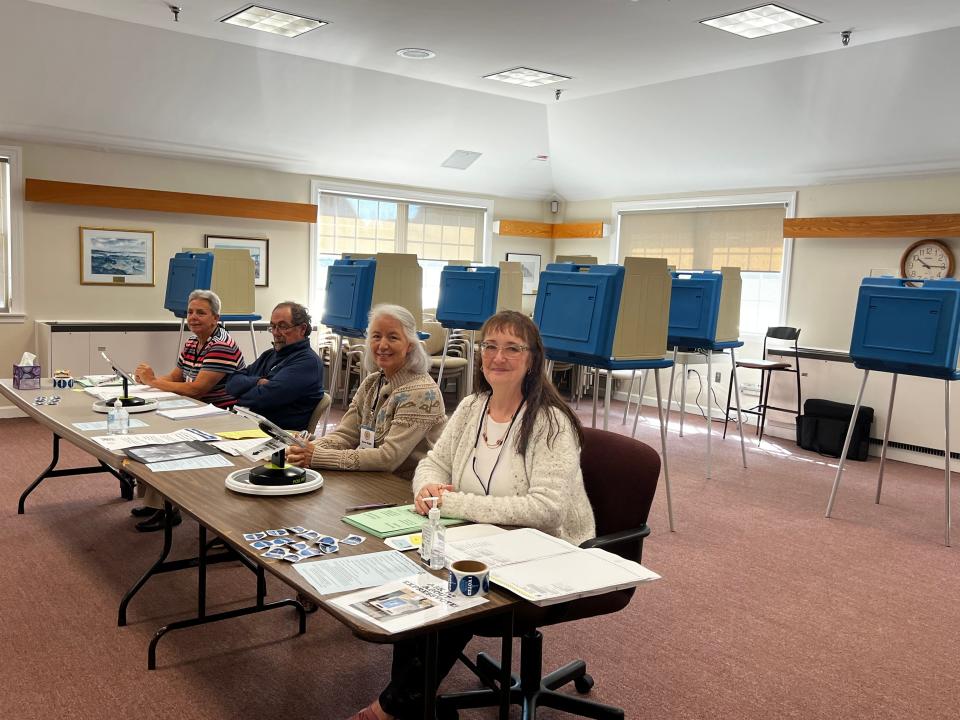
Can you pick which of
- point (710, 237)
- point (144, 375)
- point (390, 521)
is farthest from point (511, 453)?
point (710, 237)

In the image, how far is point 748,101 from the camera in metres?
7.23

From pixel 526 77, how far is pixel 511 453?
576 centimetres

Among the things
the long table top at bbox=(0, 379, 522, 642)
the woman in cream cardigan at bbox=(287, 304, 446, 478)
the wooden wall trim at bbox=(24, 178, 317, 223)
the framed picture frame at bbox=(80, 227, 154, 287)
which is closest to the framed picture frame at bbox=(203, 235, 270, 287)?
the wooden wall trim at bbox=(24, 178, 317, 223)

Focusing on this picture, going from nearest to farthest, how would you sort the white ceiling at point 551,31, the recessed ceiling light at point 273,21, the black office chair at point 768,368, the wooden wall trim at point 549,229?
1. the white ceiling at point 551,31
2. the recessed ceiling light at point 273,21
3. the black office chair at point 768,368
4. the wooden wall trim at point 549,229

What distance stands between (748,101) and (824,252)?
163 centimetres

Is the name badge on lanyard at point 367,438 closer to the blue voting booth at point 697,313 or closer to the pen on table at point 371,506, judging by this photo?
the pen on table at point 371,506

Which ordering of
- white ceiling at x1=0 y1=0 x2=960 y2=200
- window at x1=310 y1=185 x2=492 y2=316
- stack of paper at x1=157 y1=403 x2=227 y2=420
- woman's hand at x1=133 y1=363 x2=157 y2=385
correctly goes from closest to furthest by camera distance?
stack of paper at x1=157 y1=403 x2=227 y2=420 → woman's hand at x1=133 y1=363 x2=157 y2=385 → white ceiling at x1=0 y1=0 x2=960 y2=200 → window at x1=310 y1=185 x2=492 y2=316

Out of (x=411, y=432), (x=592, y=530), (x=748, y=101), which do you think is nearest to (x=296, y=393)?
(x=411, y=432)

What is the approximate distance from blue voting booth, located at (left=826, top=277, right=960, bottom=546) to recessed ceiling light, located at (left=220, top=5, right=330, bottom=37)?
430cm

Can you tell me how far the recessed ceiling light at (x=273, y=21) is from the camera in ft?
19.4

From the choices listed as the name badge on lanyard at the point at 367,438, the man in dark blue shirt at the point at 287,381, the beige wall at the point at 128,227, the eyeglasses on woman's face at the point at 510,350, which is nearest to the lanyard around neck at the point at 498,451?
the eyeglasses on woman's face at the point at 510,350

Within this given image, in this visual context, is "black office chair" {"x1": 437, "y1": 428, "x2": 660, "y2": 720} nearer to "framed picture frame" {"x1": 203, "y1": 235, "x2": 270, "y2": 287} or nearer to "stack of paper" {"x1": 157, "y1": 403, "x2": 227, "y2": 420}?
"stack of paper" {"x1": 157, "y1": 403, "x2": 227, "y2": 420}

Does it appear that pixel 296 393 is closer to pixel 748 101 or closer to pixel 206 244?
pixel 206 244

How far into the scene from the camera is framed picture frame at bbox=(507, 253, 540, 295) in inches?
416
